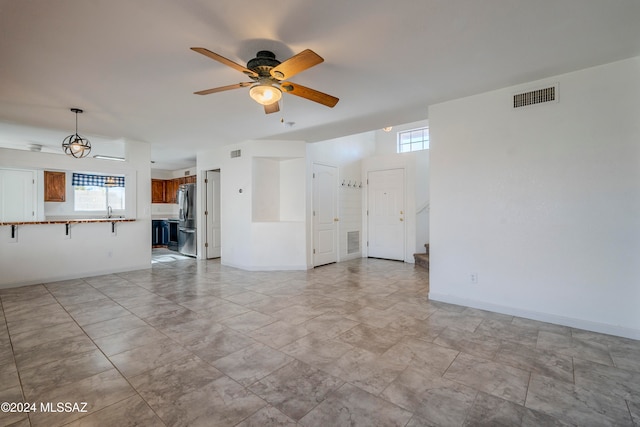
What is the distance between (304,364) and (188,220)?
6.17 m

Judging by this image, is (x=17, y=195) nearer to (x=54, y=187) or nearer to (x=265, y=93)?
(x=54, y=187)

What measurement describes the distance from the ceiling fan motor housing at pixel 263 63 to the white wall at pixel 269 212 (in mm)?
3188

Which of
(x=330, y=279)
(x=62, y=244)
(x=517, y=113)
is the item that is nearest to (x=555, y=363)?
(x=517, y=113)

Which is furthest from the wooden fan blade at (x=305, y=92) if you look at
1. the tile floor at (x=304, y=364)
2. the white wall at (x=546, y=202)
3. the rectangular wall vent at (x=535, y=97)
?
the tile floor at (x=304, y=364)

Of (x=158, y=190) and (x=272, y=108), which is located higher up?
(x=272, y=108)

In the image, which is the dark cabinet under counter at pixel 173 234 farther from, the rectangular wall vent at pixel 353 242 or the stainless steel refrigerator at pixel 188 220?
the rectangular wall vent at pixel 353 242

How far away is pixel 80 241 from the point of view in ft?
16.6

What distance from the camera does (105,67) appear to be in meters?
2.66

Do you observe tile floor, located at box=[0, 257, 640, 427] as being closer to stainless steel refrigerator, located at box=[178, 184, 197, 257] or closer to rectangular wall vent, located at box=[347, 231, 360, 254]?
rectangular wall vent, located at box=[347, 231, 360, 254]

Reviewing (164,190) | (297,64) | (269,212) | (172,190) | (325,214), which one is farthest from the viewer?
(164,190)

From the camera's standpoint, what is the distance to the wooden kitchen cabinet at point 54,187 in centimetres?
693

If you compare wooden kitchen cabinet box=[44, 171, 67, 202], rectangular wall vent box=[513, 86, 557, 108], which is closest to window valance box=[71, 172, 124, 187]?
wooden kitchen cabinet box=[44, 171, 67, 202]

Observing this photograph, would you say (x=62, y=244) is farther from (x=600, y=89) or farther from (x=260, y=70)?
(x=600, y=89)

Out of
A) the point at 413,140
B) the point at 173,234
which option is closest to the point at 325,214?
the point at 413,140
